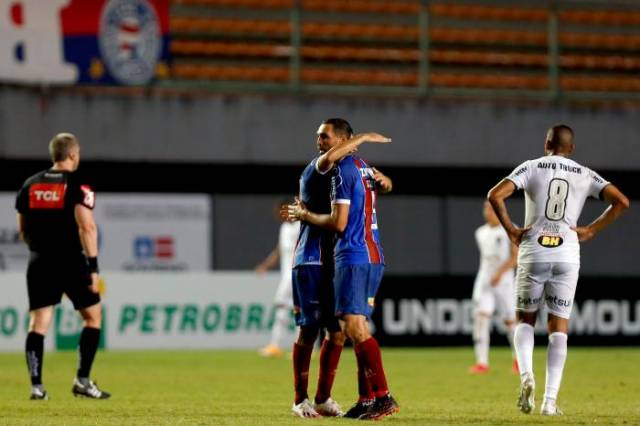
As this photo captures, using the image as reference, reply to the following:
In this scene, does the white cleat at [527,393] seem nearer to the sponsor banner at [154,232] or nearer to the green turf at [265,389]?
the green turf at [265,389]

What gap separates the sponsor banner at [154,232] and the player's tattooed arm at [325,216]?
14.5 m

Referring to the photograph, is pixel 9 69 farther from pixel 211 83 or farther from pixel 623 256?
pixel 623 256

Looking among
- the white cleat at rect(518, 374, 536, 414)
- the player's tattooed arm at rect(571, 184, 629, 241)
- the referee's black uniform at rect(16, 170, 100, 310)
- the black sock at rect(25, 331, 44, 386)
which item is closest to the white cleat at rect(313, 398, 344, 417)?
the white cleat at rect(518, 374, 536, 414)

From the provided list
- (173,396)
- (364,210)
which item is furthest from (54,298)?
(364,210)

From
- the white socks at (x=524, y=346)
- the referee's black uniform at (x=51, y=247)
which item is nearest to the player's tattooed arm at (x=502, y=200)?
the white socks at (x=524, y=346)

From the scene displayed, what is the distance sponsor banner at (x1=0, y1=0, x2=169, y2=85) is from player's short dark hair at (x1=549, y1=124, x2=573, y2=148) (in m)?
13.1

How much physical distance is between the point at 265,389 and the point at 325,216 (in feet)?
14.5

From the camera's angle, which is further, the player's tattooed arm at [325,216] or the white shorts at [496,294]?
the white shorts at [496,294]

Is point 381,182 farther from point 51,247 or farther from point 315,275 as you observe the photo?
point 51,247

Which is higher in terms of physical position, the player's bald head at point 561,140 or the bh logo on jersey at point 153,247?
the player's bald head at point 561,140

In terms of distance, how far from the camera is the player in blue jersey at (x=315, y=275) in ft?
35.4

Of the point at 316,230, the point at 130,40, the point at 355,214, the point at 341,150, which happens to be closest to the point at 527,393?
the point at 355,214

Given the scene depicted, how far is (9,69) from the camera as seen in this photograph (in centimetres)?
2322

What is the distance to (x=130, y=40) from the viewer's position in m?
23.5
